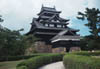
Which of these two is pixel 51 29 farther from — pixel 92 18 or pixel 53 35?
pixel 92 18

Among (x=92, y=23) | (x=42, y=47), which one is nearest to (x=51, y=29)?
(x=42, y=47)

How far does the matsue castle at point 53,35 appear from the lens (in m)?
41.0

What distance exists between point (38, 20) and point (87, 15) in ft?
81.5

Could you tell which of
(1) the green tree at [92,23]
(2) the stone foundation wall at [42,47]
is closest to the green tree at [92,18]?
(1) the green tree at [92,23]

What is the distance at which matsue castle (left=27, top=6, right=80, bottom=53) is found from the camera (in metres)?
41.0

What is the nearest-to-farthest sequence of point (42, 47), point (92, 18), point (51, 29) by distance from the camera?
1. point (92, 18)
2. point (42, 47)
3. point (51, 29)

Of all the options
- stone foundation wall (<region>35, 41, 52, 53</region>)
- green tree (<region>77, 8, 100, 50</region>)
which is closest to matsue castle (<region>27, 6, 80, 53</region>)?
stone foundation wall (<region>35, 41, 52, 53</region>)

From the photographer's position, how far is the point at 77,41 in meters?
42.9

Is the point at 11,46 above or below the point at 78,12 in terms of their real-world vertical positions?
below

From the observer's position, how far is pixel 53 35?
46.8 metres

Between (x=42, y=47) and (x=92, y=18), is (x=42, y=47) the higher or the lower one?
the lower one

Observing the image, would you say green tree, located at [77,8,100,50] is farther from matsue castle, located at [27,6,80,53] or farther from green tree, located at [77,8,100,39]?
matsue castle, located at [27,6,80,53]

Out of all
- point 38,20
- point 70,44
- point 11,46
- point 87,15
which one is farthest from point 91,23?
point 38,20

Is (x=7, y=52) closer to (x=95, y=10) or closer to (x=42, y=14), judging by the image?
(x=95, y=10)
